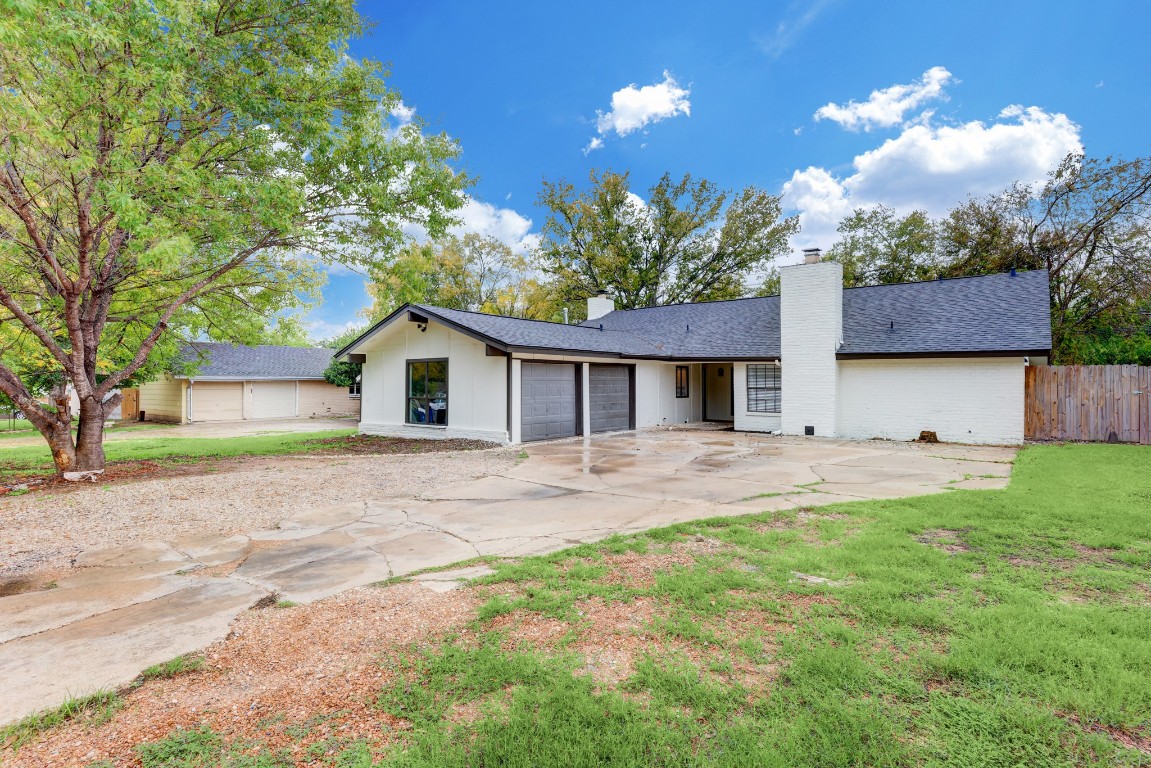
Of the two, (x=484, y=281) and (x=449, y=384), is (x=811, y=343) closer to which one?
(x=449, y=384)

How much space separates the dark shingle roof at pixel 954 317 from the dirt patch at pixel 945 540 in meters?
9.99

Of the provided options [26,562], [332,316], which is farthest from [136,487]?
[332,316]

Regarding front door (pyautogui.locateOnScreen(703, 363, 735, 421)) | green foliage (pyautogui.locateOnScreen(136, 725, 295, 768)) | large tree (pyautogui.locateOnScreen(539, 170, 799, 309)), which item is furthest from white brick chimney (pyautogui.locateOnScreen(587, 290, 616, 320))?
green foliage (pyautogui.locateOnScreen(136, 725, 295, 768))

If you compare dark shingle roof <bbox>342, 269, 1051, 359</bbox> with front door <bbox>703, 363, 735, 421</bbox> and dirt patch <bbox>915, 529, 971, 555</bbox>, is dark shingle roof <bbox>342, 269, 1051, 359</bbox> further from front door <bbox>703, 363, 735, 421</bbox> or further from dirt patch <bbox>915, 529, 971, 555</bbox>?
dirt patch <bbox>915, 529, 971, 555</bbox>

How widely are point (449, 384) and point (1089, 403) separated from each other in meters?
16.4

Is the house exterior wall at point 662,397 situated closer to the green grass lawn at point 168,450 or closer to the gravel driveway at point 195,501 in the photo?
the gravel driveway at point 195,501

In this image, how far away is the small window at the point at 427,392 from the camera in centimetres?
1485

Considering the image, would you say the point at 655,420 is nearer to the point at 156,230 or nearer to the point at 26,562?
the point at 156,230

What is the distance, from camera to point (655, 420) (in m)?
17.9

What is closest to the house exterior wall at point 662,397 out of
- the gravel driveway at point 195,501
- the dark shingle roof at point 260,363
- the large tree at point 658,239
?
the gravel driveway at point 195,501

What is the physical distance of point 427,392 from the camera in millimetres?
15258

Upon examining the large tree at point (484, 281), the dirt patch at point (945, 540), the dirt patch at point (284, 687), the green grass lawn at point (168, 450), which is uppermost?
the large tree at point (484, 281)

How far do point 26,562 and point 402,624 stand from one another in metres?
4.18

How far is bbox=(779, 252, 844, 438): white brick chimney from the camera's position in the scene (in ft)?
49.2
